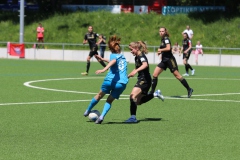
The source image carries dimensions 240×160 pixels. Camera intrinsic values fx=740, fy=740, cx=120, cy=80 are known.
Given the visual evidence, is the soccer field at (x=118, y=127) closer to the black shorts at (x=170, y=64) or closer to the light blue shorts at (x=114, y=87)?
the light blue shorts at (x=114, y=87)

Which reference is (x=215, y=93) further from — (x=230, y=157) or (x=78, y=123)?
(x=230, y=157)

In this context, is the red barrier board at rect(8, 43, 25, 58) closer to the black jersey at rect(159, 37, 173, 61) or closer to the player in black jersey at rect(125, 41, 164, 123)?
the black jersey at rect(159, 37, 173, 61)

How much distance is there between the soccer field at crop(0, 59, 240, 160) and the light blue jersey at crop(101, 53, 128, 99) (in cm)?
62

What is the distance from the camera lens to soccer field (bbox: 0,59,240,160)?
10234mm

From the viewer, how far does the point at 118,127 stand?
13.1 metres

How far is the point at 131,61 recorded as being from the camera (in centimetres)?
4569

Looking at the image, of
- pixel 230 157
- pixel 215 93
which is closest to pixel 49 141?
pixel 230 157

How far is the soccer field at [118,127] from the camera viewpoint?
33.6 ft

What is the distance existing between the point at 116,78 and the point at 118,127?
1.05 metres

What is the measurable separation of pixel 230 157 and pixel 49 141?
9.31 ft

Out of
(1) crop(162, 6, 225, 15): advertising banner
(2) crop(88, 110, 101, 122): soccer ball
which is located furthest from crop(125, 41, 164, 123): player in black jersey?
(1) crop(162, 6, 225, 15): advertising banner

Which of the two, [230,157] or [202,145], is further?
[202,145]

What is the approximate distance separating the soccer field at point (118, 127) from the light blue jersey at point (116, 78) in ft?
2.04

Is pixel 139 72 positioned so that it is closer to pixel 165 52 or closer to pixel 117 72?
pixel 117 72
